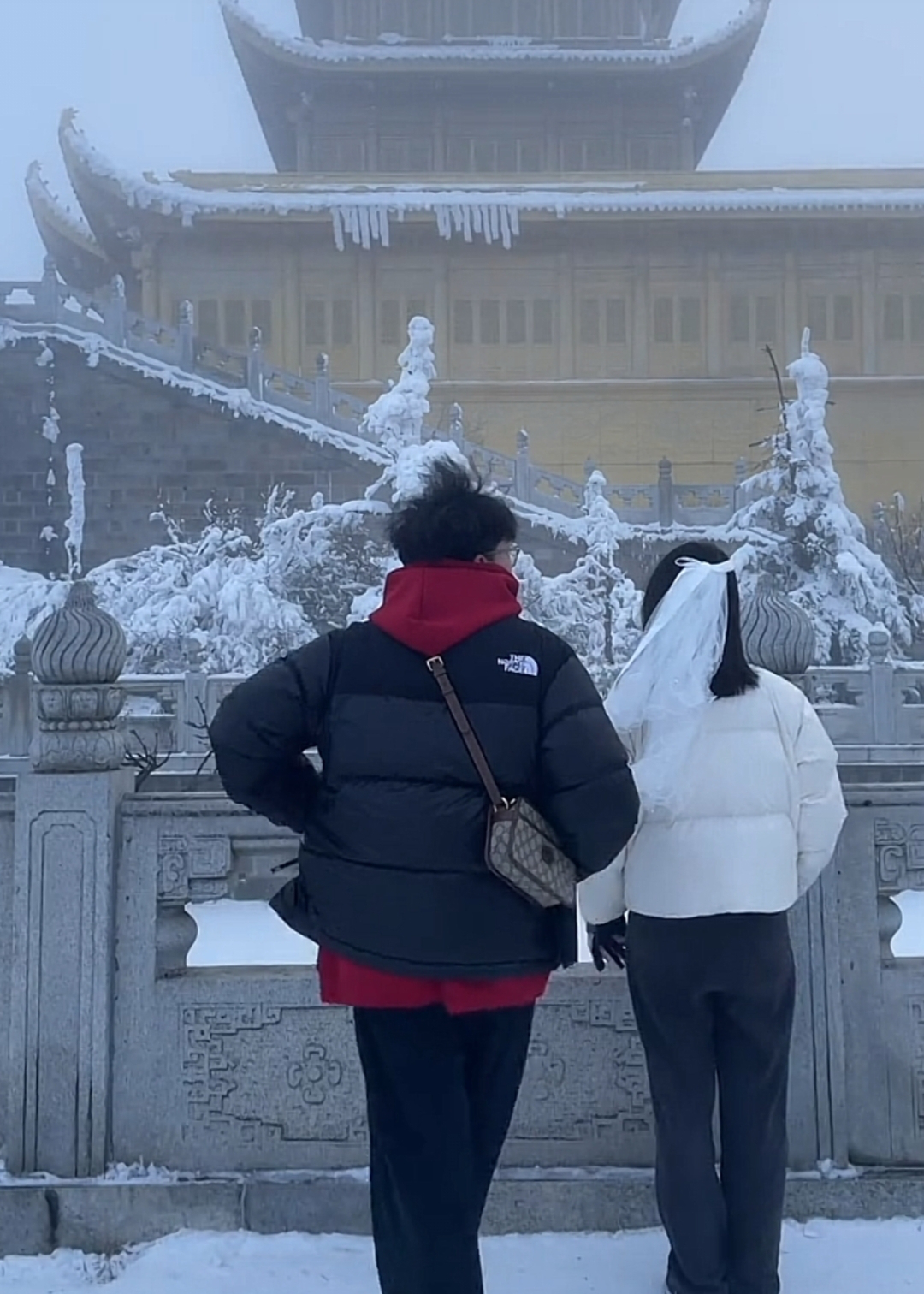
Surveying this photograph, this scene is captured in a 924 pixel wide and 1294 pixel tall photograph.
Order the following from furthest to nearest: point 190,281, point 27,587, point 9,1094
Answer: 1. point 190,281
2. point 27,587
3. point 9,1094

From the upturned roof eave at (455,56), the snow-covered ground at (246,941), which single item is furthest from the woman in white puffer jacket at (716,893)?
the upturned roof eave at (455,56)

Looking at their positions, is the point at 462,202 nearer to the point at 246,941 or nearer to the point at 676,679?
the point at 246,941

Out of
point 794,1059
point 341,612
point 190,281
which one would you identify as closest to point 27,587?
point 341,612

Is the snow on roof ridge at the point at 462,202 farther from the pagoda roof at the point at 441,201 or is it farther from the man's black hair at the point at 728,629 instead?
the man's black hair at the point at 728,629

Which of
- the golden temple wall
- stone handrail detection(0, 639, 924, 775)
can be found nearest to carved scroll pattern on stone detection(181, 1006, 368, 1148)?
stone handrail detection(0, 639, 924, 775)

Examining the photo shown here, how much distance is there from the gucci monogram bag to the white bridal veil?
12.5 inches

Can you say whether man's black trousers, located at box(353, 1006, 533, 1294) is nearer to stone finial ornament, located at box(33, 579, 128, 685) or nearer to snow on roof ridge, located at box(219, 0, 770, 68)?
stone finial ornament, located at box(33, 579, 128, 685)

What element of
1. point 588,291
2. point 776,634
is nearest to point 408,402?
point 588,291

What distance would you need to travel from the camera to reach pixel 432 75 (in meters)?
17.4

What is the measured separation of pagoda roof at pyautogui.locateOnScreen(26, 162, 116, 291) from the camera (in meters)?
17.6

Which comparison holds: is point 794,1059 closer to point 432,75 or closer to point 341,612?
point 341,612

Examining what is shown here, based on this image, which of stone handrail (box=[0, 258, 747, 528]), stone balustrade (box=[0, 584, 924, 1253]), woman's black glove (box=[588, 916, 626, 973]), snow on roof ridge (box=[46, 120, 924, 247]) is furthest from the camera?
snow on roof ridge (box=[46, 120, 924, 247])

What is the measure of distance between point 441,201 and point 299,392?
3.06m

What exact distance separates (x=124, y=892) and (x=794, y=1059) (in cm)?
139
